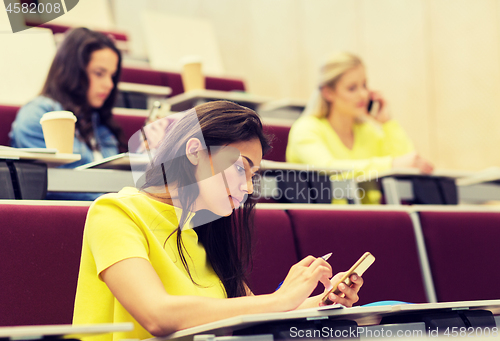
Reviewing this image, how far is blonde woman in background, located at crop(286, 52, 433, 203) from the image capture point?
1.23 m

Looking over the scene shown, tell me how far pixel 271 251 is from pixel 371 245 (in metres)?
0.16

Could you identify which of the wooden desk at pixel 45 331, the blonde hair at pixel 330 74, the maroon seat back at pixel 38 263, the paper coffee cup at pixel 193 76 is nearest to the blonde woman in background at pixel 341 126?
the blonde hair at pixel 330 74

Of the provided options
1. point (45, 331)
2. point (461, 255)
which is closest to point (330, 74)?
point (461, 255)

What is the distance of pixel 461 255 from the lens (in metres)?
0.82

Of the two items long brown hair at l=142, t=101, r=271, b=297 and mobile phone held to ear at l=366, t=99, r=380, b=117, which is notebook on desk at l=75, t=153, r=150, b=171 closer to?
long brown hair at l=142, t=101, r=271, b=297

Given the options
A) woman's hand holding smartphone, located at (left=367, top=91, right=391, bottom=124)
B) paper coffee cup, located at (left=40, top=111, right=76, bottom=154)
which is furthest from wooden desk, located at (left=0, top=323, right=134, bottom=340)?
woman's hand holding smartphone, located at (left=367, top=91, right=391, bottom=124)

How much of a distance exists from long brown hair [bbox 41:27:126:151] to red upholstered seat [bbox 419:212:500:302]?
2.05ft

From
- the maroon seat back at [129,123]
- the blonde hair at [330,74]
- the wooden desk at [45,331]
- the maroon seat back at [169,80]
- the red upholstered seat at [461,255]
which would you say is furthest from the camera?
the maroon seat back at [169,80]

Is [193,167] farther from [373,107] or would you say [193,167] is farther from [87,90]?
[373,107]

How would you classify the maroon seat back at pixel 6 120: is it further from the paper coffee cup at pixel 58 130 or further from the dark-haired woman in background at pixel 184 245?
the dark-haired woman in background at pixel 184 245

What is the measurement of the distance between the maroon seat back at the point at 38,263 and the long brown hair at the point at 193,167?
12cm

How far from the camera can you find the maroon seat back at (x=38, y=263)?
1.82 feet

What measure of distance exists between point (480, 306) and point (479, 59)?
1.11 metres

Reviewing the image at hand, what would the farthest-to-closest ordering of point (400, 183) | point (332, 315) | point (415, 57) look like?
point (415, 57)
point (400, 183)
point (332, 315)
